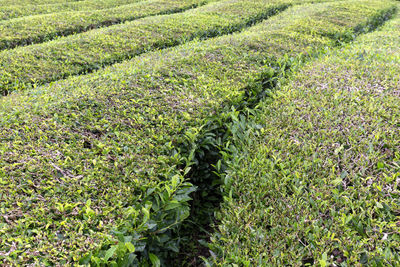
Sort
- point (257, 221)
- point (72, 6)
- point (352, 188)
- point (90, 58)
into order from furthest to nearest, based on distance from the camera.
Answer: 1. point (72, 6)
2. point (90, 58)
3. point (352, 188)
4. point (257, 221)

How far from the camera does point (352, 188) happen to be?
2600mm

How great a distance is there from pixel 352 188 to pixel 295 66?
3523 mm

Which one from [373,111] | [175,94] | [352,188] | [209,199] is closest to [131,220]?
[209,199]

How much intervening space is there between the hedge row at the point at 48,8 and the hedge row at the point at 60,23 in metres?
2.10

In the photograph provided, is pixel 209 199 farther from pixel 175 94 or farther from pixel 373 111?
pixel 373 111

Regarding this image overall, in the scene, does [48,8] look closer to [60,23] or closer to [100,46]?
[60,23]

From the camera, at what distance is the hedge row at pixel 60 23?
861 centimetres

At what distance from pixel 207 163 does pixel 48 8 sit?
43.3 ft

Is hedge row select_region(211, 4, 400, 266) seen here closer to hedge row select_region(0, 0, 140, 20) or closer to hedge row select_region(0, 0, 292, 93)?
hedge row select_region(0, 0, 292, 93)

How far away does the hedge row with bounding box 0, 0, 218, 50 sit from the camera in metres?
8.61

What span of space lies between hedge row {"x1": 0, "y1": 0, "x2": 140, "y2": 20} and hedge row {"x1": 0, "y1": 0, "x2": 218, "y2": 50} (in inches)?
82.7

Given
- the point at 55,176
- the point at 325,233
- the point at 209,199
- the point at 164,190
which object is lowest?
the point at 209,199

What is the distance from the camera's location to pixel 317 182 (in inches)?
108

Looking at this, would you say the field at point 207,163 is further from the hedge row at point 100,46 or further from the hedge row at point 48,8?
the hedge row at point 48,8
